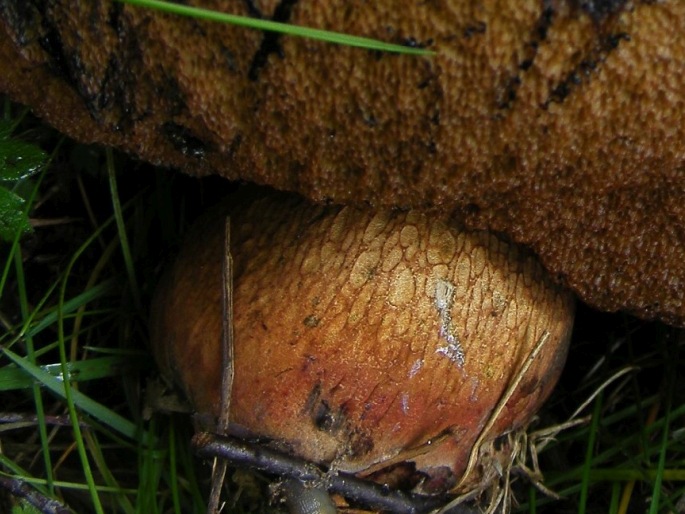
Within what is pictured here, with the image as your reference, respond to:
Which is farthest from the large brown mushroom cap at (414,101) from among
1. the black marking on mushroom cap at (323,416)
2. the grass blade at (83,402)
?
the grass blade at (83,402)

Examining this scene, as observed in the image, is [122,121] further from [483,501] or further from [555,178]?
[483,501]

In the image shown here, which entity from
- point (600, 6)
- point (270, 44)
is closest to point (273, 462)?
point (270, 44)

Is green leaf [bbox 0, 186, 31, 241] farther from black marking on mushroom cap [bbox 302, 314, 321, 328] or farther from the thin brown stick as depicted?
black marking on mushroom cap [bbox 302, 314, 321, 328]

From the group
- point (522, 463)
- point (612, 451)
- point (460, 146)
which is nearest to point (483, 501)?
point (522, 463)

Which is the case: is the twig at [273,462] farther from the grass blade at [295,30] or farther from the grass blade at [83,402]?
the grass blade at [295,30]

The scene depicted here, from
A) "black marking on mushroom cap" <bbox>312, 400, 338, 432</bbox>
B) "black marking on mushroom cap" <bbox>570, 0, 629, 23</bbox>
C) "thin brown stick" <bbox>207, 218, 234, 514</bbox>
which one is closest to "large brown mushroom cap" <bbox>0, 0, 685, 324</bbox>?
"black marking on mushroom cap" <bbox>570, 0, 629, 23</bbox>

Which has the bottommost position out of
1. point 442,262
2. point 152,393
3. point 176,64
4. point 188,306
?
point 152,393
